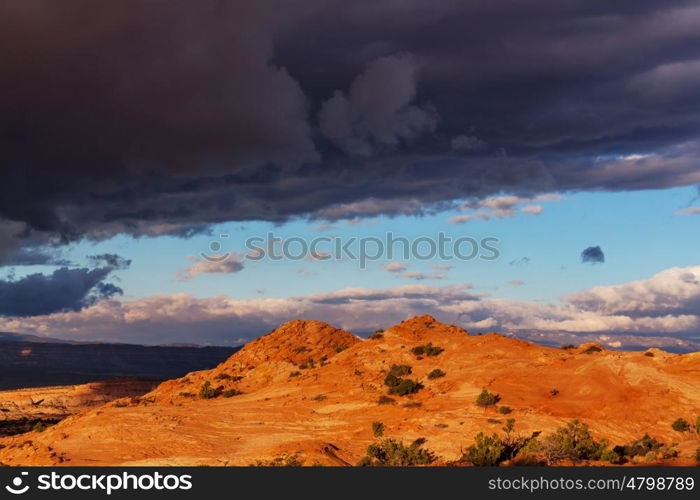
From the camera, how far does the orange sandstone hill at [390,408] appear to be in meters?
47.9

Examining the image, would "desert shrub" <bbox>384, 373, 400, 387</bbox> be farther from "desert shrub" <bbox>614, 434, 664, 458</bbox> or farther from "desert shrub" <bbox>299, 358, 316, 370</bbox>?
"desert shrub" <bbox>614, 434, 664, 458</bbox>

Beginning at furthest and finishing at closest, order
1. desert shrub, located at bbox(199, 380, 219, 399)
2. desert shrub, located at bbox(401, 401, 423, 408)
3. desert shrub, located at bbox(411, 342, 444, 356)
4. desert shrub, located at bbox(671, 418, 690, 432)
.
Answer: desert shrub, located at bbox(199, 380, 219, 399)
desert shrub, located at bbox(411, 342, 444, 356)
desert shrub, located at bbox(401, 401, 423, 408)
desert shrub, located at bbox(671, 418, 690, 432)

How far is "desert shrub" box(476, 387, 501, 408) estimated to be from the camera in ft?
191

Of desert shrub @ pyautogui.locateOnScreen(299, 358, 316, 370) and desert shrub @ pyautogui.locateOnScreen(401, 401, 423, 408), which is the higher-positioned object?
desert shrub @ pyautogui.locateOnScreen(299, 358, 316, 370)

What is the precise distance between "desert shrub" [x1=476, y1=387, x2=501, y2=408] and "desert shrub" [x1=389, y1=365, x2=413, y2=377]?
11.5m

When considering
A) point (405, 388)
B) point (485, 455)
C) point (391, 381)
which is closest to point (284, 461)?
point (485, 455)

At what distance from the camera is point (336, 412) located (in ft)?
202

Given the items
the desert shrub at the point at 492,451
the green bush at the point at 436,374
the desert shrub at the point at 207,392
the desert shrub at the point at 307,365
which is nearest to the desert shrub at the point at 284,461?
the desert shrub at the point at 492,451

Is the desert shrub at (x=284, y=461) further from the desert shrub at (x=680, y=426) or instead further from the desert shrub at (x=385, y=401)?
the desert shrub at (x=680, y=426)

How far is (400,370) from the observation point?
70250mm

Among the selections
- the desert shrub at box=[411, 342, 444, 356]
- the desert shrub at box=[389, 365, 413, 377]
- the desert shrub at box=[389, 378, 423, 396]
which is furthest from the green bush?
the desert shrub at box=[411, 342, 444, 356]

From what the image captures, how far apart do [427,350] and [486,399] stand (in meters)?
16.6

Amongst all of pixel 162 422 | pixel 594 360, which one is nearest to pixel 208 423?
pixel 162 422

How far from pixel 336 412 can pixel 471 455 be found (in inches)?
982
